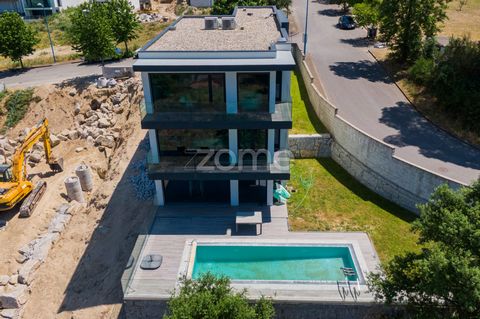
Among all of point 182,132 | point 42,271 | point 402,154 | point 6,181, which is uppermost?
point 182,132

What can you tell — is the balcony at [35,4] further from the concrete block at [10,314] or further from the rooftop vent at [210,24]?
the concrete block at [10,314]

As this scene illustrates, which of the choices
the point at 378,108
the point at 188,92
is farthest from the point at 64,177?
the point at 378,108

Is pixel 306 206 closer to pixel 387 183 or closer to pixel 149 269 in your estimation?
pixel 387 183

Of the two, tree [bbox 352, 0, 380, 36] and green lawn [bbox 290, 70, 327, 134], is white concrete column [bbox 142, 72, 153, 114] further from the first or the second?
tree [bbox 352, 0, 380, 36]

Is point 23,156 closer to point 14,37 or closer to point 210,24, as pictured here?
point 210,24

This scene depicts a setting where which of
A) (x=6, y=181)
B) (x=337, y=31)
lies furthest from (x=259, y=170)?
(x=337, y=31)
